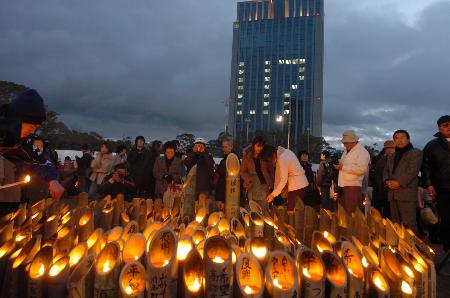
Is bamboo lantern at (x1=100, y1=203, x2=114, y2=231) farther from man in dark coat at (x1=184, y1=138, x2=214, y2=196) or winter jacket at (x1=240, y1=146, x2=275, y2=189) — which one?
man in dark coat at (x1=184, y1=138, x2=214, y2=196)

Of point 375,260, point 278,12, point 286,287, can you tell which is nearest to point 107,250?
point 286,287

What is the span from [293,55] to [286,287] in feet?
332

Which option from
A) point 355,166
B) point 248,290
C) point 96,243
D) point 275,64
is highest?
point 275,64

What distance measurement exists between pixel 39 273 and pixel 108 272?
1.43ft

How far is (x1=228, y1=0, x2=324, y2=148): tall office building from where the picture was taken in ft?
306

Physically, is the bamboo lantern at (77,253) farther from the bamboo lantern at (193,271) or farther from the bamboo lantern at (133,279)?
the bamboo lantern at (193,271)

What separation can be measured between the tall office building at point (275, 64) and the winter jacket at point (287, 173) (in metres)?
87.1

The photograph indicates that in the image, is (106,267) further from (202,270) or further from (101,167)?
(101,167)

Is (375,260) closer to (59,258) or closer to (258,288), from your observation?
(258,288)

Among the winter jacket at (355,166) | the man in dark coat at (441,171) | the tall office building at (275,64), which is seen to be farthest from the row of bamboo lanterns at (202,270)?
the tall office building at (275,64)

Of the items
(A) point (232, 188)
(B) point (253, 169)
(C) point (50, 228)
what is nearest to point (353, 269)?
(A) point (232, 188)

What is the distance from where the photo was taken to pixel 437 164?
13.9ft

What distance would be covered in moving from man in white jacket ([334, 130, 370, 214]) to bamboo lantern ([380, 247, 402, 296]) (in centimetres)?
326

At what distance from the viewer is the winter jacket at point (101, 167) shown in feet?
24.0
